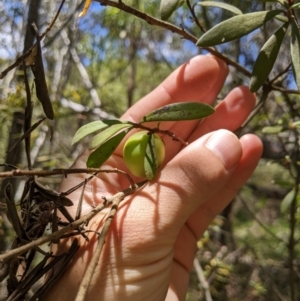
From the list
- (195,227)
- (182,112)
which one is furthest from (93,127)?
(195,227)

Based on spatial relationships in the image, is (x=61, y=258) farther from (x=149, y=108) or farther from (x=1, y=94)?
(x=1, y=94)

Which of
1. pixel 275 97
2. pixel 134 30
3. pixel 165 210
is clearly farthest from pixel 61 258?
pixel 134 30

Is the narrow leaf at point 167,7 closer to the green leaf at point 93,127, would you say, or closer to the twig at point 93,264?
the green leaf at point 93,127

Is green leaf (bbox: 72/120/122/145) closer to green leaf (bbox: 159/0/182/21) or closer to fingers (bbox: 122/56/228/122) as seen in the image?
green leaf (bbox: 159/0/182/21)

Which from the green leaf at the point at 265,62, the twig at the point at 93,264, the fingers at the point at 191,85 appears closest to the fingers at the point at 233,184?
the fingers at the point at 191,85

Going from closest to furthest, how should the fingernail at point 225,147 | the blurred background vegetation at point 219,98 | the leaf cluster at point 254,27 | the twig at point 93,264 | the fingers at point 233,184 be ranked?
the twig at point 93,264
the leaf cluster at point 254,27
the fingernail at point 225,147
the fingers at point 233,184
the blurred background vegetation at point 219,98

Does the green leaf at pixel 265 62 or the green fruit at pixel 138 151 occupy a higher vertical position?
the green leaf at pixel 265 62

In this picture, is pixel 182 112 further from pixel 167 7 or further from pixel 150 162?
pixel 167 7
